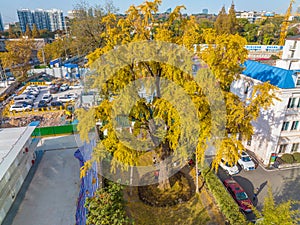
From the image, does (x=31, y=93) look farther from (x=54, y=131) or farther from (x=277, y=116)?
(x=277, y=116)

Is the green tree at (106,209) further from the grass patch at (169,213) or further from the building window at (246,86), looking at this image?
the building window at (246,86)

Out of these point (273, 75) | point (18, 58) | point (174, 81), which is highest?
point (174, 81)

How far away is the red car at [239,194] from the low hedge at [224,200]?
3.24 feet

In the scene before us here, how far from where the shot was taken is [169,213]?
450 inches

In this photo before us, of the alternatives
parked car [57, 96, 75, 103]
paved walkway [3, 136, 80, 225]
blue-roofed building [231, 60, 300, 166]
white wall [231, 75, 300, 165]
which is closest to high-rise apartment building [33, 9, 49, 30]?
parked car [57, 96, 75, 103]

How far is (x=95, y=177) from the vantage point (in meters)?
11.4

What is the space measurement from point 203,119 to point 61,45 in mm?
52642

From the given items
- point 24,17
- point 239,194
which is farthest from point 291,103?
point 24,17

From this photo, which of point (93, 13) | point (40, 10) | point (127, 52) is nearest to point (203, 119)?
point (127, 52)

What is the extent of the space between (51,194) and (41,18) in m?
137

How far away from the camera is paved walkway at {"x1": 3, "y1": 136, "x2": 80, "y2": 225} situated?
11305 mm

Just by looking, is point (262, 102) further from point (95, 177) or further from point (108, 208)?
point (95, 177)

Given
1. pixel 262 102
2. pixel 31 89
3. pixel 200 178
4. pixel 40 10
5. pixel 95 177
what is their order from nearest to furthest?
pixel 262 102
pixel 95 177
pixel 200 178
pixel 31 89
pixel 40 10

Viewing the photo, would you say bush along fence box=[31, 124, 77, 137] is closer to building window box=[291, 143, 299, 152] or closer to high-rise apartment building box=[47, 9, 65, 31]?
building window box=[291, 143, 299, 152]
